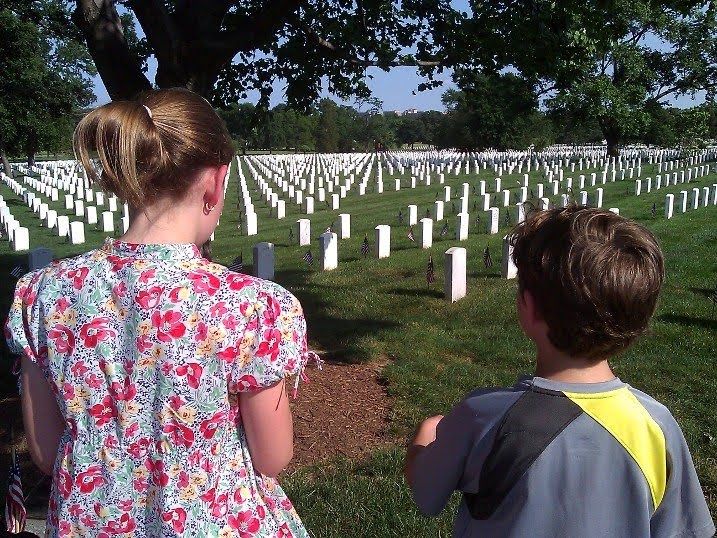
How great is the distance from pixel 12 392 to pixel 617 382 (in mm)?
5070

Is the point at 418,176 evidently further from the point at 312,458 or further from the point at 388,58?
the point at 312,458

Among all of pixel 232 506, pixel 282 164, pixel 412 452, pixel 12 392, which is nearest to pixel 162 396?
pixel 232 506

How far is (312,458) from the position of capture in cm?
423

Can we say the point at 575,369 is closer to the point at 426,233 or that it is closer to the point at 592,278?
the point at 592,278

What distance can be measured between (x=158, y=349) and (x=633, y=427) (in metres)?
1.11

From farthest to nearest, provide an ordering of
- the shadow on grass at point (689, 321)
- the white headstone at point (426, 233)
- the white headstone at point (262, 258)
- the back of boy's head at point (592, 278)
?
1. the white headstone at point (426, 233)
2. the white headstone at point (262, 258)
3. the shadow on grass at point (689, 321)
4. the back of boy's head at point (592, 278)

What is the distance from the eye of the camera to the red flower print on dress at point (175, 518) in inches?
64.4

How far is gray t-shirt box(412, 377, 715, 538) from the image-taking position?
151cm

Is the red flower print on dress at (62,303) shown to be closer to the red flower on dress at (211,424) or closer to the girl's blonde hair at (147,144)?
the girl's blonde hair at (147,144)

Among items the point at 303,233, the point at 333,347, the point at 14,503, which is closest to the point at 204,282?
the point at 14,503

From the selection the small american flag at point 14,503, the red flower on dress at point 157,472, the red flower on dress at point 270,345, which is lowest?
the small american flag at point 14,503

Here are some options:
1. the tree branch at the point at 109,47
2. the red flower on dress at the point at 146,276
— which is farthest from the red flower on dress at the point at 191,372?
the tree branch at the point at 109,47

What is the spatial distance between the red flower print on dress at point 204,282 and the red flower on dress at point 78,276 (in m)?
0.26

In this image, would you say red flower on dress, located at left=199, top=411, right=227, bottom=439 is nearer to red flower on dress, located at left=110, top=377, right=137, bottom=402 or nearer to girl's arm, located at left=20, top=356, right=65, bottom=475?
red flower on dress, located at left=110, top=377, right=137, bottom=402
